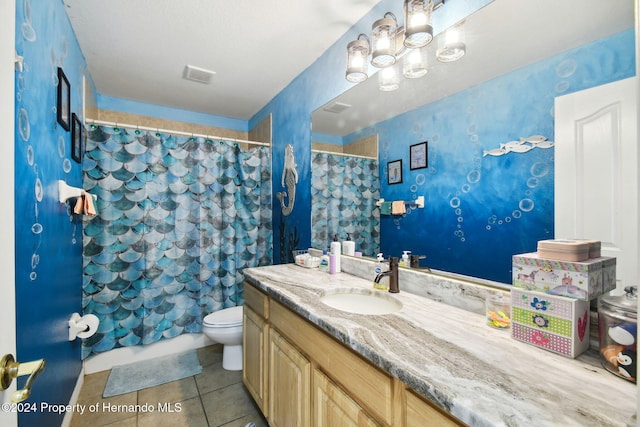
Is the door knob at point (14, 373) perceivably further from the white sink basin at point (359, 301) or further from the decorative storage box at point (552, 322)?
the decorative storage box at point (552, 322)

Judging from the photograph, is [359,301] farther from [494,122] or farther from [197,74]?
[197,74]

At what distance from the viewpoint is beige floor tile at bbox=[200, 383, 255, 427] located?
1.71m

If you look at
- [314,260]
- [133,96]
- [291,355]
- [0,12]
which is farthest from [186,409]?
[133,96]

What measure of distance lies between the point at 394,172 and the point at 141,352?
2522mm

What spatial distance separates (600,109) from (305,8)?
1489 mm

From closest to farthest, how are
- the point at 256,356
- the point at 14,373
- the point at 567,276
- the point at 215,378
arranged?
the point at 14,373 → the point at 567,276 → the point at 256,356 → the point at 215,378

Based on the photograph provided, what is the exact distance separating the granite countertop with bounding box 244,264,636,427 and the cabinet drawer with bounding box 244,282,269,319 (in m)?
0.45

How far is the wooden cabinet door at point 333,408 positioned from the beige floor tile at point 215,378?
1.25m

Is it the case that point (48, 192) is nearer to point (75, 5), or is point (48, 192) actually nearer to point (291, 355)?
point (75, 5)

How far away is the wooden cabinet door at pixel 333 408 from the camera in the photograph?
86 cm

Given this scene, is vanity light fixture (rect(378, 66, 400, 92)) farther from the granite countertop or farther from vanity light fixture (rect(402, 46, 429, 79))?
the granite countertop

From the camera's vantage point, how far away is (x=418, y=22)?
4.14 feet

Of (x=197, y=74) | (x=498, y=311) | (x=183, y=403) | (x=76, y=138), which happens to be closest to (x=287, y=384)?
(x=498, y=311)

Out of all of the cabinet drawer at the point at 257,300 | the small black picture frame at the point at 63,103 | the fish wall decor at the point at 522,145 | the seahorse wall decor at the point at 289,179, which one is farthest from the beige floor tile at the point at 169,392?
the fish wall decor at the point at 522,145
